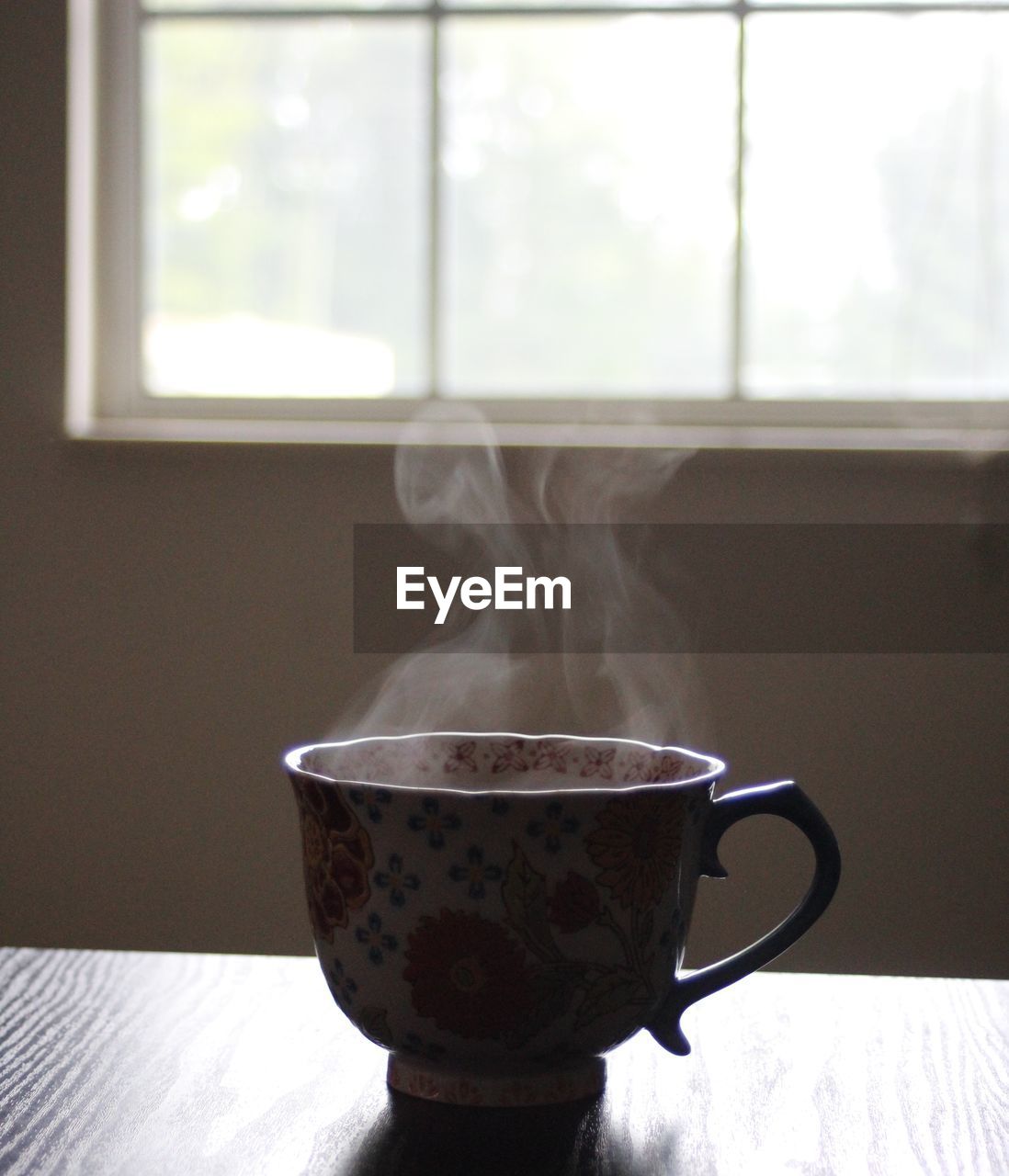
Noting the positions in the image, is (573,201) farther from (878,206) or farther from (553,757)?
(553,757)

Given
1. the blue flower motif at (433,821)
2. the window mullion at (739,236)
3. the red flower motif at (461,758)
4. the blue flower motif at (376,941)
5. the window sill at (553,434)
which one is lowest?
the blue flower motif at (376,941)

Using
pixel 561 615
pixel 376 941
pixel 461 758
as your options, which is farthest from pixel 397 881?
pixel 561 615

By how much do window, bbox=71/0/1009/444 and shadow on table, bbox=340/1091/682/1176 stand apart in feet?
3.86

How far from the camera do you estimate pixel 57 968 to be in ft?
1.89

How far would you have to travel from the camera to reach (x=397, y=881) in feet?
1.33

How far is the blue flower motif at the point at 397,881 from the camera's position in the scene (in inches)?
15.9

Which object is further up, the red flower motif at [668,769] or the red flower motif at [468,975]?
the red flower motif at [668,769]

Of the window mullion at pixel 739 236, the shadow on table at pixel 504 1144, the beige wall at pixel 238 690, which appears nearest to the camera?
the shadow on table at pixel 504 1144

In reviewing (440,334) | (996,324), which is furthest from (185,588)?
(996,324)

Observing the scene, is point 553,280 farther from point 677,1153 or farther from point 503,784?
point 677,1153

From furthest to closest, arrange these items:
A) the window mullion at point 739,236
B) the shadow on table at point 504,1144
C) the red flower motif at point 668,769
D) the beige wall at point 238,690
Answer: the window mullion at point 739,236, the beige wall at point 238,690, the red flower motif at point 668,769, the shadow on table at point 504,1144

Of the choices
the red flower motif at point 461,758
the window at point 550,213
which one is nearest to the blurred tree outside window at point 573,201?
the window at point 550,213

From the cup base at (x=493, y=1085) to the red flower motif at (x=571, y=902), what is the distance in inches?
2.3

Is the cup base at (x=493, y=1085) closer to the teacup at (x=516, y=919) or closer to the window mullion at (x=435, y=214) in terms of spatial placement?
the teacup at (x=516, y=919)
